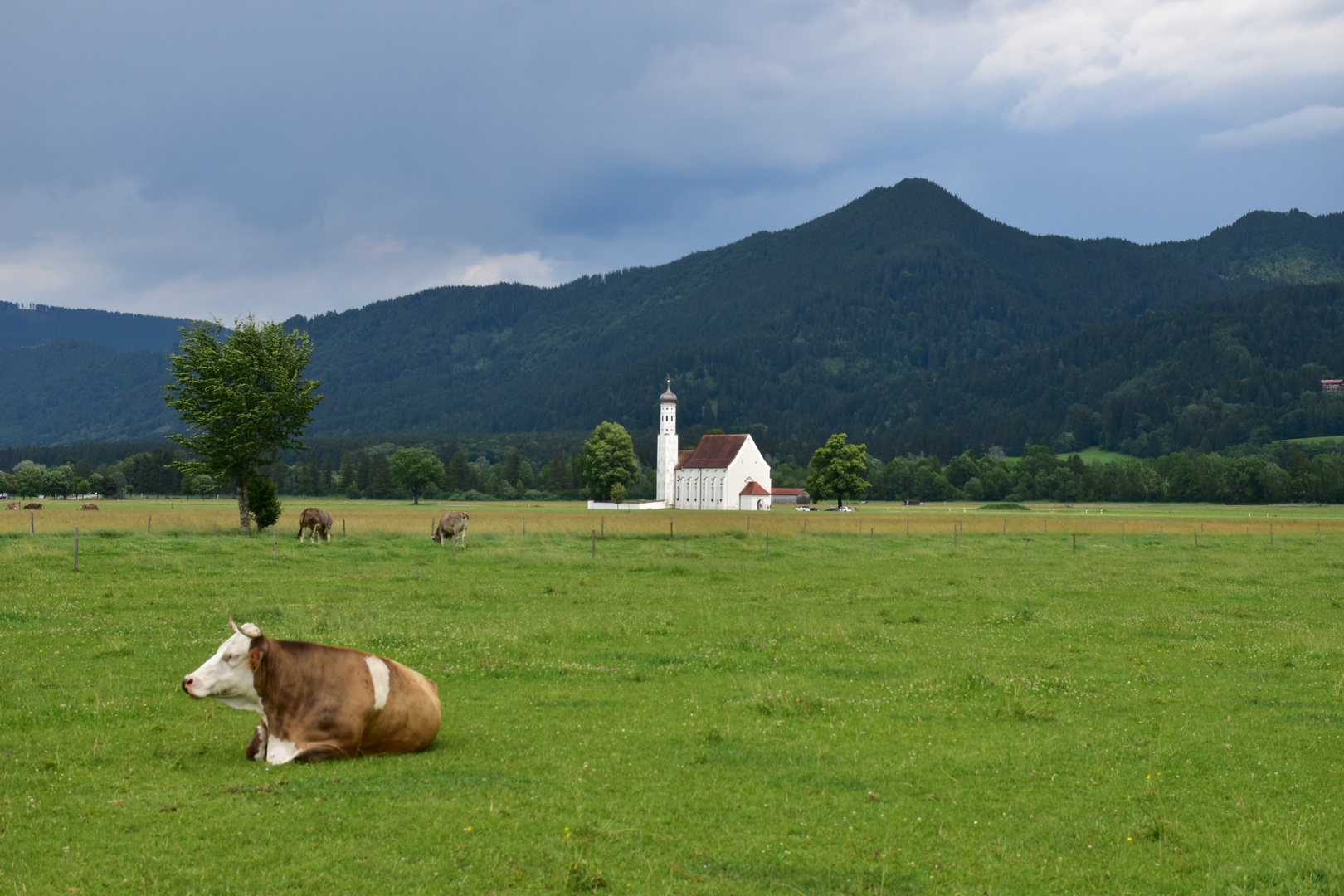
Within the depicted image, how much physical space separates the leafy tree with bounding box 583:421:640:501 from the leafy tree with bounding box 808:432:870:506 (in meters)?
27.2

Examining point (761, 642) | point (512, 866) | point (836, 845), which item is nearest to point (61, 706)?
point (512, 866)

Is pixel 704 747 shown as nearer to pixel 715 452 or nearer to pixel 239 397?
pixel 239 397

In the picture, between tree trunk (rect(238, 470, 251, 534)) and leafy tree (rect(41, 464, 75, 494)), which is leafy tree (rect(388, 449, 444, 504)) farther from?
tree trunk (rect(238, 470, 251, 534))

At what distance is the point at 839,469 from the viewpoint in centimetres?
12925

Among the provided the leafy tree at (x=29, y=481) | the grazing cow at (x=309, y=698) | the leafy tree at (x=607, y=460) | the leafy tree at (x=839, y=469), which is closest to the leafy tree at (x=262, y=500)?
the grazing cow at (x=309, y=698)

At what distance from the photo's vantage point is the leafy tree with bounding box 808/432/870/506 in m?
129

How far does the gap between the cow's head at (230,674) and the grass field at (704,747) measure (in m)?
0.88

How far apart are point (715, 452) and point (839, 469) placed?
20.4 meters

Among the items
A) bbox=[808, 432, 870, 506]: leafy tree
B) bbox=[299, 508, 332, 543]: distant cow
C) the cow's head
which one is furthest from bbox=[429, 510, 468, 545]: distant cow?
bbox=[808, 432, 870, 506]: leafy tree

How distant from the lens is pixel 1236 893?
7.72 metres

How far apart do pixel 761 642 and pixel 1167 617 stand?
37.8ft

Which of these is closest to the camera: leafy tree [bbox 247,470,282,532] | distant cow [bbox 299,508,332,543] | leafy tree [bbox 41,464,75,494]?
distant cow [bbox 299,508,332,543]

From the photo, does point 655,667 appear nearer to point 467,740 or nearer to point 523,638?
point 523,638

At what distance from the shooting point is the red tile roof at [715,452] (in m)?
138
